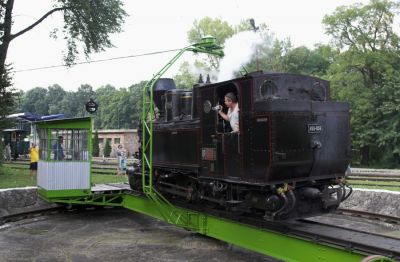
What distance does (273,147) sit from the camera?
6660 mm

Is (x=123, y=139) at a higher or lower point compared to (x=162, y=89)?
lower

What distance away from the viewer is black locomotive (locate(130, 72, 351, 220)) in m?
6.78

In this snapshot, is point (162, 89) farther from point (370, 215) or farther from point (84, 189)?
point (370, 215)

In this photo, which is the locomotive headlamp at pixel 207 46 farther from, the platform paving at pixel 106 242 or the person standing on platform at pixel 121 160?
the person standing on platform at pixel 121 160

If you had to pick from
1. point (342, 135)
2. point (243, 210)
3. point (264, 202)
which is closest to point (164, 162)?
point (243, 210)

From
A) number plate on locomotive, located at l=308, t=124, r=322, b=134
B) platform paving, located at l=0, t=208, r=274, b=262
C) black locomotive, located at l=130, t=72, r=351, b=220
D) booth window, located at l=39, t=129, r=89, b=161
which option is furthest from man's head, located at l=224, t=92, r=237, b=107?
booth window, located at l=39, t=129, r=89, b=161

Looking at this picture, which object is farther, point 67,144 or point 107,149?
point 107,149

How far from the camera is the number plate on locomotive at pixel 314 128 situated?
23.0 ft

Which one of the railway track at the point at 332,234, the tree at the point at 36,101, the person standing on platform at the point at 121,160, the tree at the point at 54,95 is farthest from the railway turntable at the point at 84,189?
the tree at the point at 36,101

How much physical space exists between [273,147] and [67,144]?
23.0ft

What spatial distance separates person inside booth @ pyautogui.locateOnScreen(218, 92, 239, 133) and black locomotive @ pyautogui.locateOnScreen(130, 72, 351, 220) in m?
0.14

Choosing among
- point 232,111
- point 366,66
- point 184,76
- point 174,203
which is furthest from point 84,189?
point 184,76

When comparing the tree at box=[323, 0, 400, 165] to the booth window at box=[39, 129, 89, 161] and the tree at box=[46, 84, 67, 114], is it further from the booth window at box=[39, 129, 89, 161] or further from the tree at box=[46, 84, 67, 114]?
the tree at box=[46, 84, 67, 114]

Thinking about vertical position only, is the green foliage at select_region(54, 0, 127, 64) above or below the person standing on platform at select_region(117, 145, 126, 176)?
above
